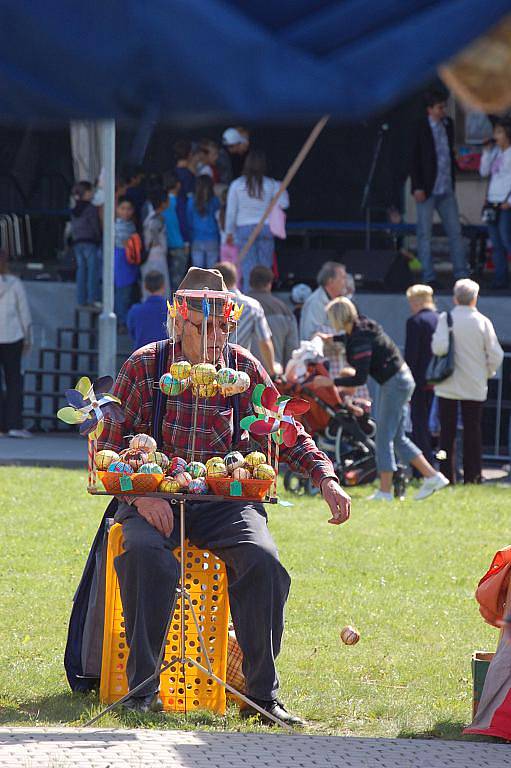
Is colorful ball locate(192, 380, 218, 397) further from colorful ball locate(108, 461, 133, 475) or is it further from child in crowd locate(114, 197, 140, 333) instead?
child in crowd locate(114, 197, 140, 333)

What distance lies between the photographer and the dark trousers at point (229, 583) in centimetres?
566

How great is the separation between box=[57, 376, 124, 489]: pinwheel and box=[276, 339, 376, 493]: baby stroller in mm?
5855

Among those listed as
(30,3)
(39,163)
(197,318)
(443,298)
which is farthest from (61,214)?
(30,3)

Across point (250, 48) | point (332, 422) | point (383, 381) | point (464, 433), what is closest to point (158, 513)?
point (250, 48)

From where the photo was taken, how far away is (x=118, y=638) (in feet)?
19.4

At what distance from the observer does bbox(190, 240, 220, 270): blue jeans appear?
637 inches

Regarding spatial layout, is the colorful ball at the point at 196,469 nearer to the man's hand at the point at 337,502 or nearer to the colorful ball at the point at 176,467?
the colorful ball at the point at 176,467

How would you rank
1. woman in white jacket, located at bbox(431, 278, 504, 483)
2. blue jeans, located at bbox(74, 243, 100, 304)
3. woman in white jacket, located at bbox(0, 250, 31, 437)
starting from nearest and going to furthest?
woman in white jacket, located at bbox(431, 278, 504, 483), woman in white jacket, located at bbox(0, 250, 31, 437), blue jeans, located at bbox(74, 243, 100, 304)

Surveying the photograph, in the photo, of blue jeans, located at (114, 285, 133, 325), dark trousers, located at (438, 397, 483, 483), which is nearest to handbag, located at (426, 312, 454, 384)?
dark trousers, located at (438, 397, 483, 483)

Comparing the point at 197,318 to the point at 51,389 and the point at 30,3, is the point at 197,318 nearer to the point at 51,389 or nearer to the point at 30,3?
the point at 30,3

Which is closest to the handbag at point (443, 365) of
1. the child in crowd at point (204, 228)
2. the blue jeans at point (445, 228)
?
the child in crowd at point (204, 228)

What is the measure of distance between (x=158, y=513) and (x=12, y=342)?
987 cm

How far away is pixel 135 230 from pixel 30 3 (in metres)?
14.4

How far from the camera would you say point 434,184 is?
16531 millimetres
